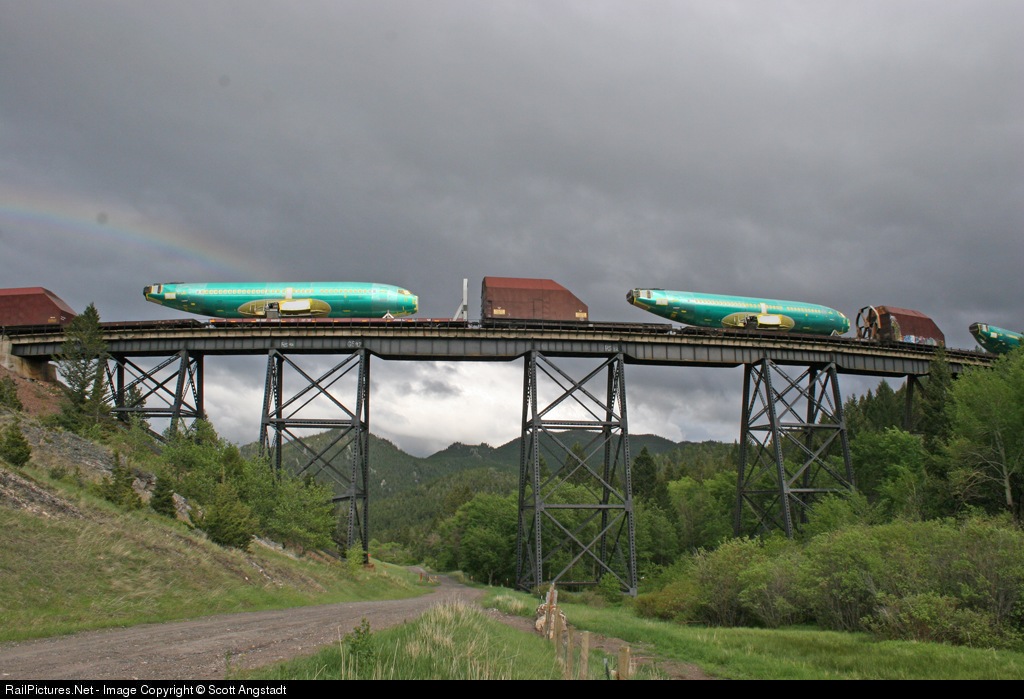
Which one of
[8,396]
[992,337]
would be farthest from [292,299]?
[992,337]

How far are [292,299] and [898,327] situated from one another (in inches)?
1561

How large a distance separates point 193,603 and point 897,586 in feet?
62.8

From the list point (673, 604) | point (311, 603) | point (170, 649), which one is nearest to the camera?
point (170, 649)

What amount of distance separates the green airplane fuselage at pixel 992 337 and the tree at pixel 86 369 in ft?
204

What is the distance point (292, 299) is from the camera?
41.4m

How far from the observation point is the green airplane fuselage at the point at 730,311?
140 feet

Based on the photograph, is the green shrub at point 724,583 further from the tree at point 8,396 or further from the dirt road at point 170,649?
the tree at point 8,396

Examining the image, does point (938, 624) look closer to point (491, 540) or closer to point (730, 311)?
point (730, 311)

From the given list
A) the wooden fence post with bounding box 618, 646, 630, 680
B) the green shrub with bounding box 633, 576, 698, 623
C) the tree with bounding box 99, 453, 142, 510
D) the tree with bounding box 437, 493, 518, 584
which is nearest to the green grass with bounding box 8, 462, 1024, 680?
the tree with bounding box 99, 453, 142, 510

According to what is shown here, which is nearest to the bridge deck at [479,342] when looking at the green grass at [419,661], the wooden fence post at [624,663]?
the green grass at [419,661]

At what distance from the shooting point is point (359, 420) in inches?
1426
